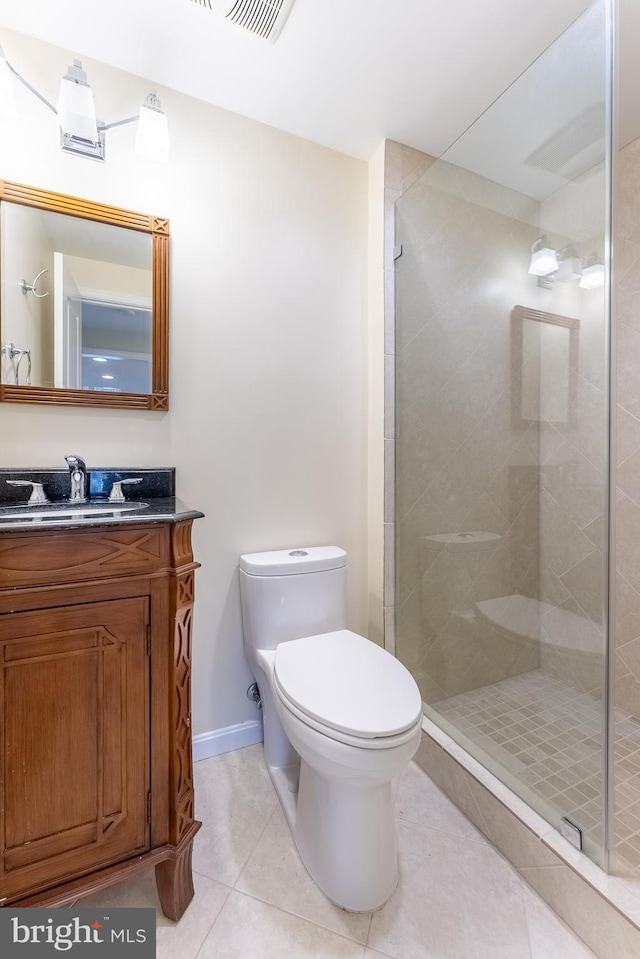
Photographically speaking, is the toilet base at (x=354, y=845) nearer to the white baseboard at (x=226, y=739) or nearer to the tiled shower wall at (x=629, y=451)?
the white baseboard at (x=226, y=739)

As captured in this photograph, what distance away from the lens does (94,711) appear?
0.89 meters

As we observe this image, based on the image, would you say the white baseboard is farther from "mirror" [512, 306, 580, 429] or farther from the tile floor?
"mirror" [512, 306, 580, 429]

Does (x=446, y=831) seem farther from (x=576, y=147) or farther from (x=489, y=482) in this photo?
(x=576, y=147)

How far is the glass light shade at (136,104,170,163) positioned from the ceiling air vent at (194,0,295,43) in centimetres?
28

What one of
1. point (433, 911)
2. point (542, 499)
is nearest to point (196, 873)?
point (433, 911)

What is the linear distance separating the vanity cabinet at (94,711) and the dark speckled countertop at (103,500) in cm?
3

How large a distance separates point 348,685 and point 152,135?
1.66 meters

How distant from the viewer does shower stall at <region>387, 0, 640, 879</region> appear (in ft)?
3.41

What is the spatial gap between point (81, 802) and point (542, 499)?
1442 millimetres

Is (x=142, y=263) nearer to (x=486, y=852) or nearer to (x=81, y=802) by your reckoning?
(x=81, y=802)

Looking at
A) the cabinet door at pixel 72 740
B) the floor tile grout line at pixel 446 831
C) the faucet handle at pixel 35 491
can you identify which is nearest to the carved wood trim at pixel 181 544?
the cabinet door at pixel 72 740

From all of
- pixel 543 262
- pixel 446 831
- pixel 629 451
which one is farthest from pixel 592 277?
pixel 446 831

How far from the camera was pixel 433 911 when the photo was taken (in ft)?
3.30

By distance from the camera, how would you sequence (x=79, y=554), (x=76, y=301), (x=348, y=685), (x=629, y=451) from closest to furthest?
1. (x=79, y=554)
2. (x=348, y=685)
3. (x=76, y=301)
4. (x=629, y=451)
